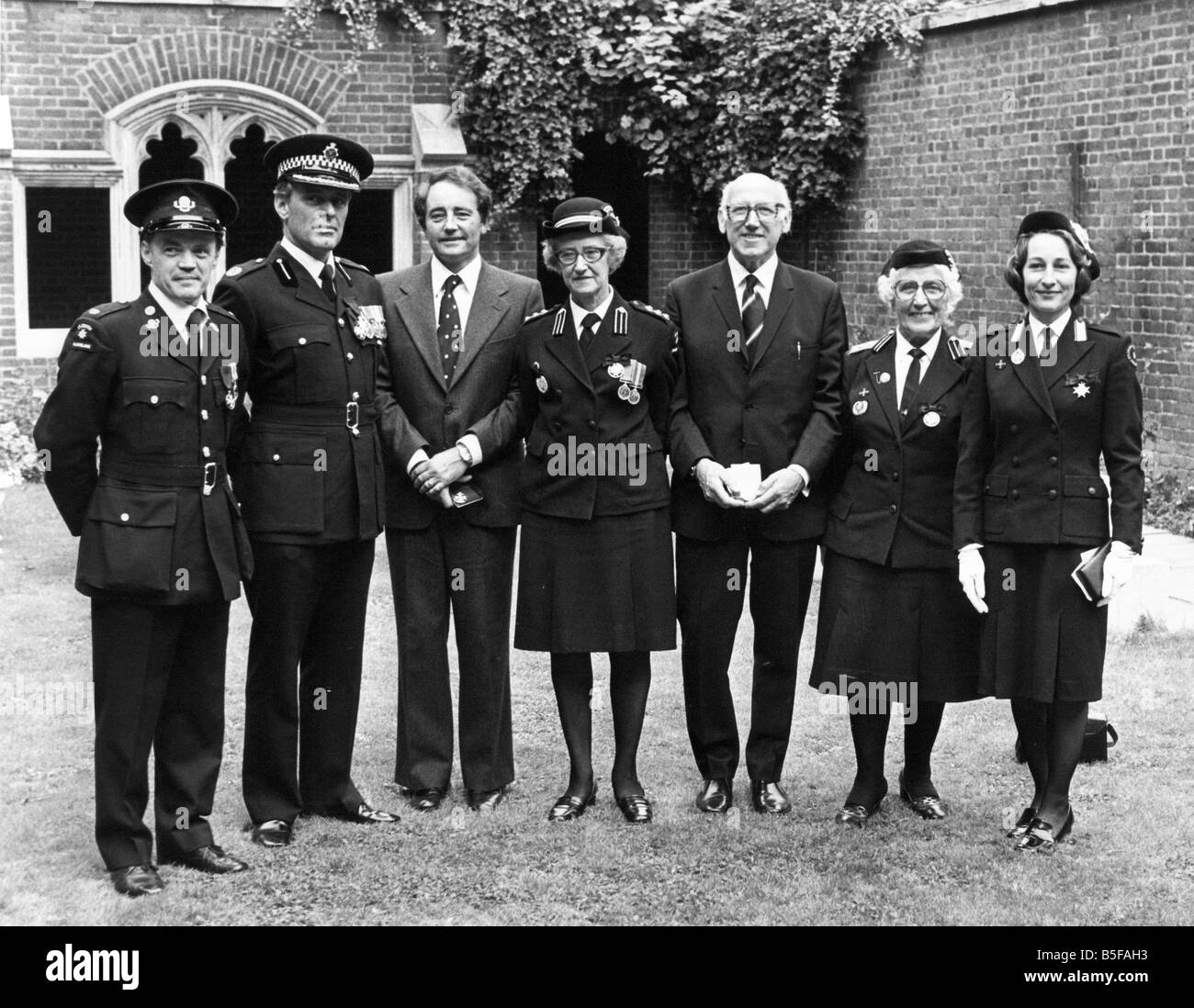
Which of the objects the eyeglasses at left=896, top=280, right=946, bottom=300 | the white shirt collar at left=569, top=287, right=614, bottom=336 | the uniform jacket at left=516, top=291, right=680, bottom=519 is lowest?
the uniform jacket at left=516, top=291, right=680, bottom=519

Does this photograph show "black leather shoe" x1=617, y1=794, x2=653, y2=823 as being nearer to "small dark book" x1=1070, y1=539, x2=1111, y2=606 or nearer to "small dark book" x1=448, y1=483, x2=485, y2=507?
"small dark book" x1=448, y1=483, x2=485, y2=507

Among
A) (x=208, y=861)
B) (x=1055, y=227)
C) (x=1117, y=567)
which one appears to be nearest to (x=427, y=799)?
(x=208, y=861)

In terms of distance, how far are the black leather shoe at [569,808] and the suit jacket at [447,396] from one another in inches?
39.7

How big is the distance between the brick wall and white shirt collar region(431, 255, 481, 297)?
698 centimetres

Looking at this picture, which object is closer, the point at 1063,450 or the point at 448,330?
the point at 1063,450

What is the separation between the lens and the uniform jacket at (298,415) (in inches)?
196

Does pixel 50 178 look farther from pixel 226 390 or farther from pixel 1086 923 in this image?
pixel 1086 923

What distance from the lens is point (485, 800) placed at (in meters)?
5.54

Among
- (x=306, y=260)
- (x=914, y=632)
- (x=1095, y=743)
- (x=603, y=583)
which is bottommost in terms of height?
(x=1095, y=743)

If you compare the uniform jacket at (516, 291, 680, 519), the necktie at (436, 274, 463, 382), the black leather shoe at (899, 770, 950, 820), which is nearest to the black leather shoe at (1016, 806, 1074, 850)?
the black leather shoe at (899, 770, 950, 820)

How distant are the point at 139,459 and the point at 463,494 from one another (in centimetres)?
121

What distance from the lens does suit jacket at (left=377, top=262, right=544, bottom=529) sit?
17.8 ft

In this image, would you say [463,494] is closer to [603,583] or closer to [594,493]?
[594,493]

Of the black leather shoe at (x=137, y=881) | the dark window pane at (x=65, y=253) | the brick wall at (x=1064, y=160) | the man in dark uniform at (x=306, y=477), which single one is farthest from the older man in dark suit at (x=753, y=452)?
the dark window pane at (x=65, y=253)
